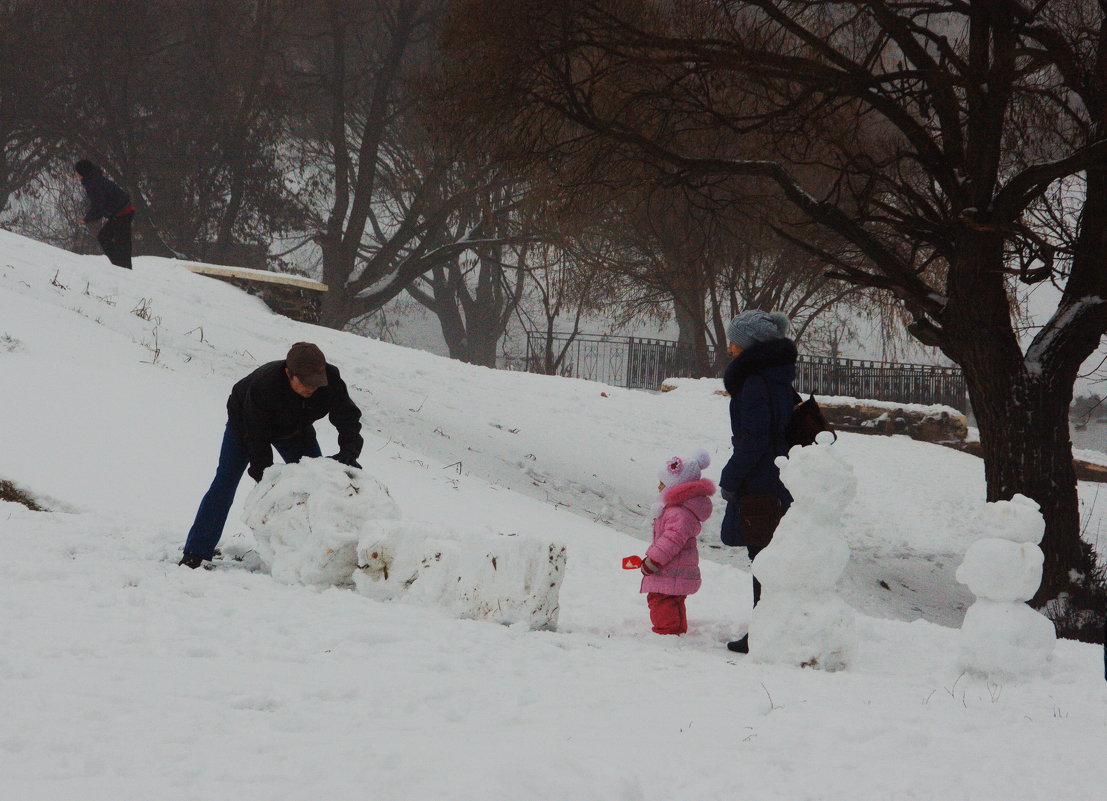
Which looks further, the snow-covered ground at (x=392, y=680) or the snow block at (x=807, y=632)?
the snow block at (x=807, y=632)

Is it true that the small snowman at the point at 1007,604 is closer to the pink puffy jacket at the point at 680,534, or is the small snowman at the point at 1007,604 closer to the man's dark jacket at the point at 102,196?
the pink puffy jacket at the point at 680,534

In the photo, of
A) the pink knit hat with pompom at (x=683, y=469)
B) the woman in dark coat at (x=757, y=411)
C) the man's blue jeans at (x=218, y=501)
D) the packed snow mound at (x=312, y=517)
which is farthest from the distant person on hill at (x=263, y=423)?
the woman in dark coat at (x=757, y=411)

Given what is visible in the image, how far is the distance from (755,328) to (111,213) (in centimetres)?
1312

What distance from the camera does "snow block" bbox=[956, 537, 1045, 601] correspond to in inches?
164

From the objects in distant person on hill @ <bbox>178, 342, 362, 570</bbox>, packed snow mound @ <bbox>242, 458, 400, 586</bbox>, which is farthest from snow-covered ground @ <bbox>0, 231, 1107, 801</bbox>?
distant person on hill @ <bbox>178, 342, 362, 570</bbox>

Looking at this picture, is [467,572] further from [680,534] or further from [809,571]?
[809,571]

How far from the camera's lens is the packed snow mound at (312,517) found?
5090 millimetres

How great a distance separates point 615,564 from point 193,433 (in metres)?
3.61

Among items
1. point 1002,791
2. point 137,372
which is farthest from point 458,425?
point 1002,791

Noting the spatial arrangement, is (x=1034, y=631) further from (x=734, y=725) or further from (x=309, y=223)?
(x=309, y=223)

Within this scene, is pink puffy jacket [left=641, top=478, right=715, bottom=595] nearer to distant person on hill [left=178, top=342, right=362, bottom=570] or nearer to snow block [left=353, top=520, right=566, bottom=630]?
snow block [left=353, top=520, right=566, bottom=630]

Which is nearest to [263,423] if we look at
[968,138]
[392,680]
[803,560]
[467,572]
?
[467,572]

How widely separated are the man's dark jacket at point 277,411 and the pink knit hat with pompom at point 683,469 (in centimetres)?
178

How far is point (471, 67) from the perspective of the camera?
9.04 meters
